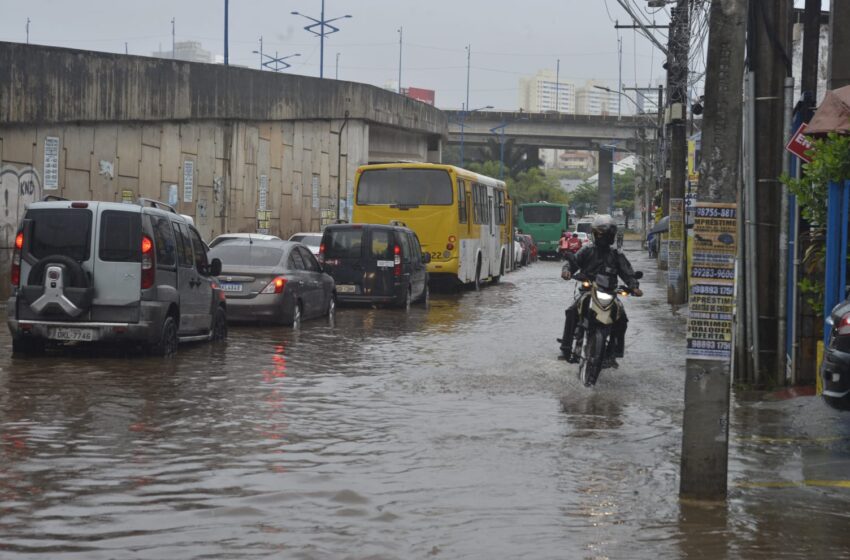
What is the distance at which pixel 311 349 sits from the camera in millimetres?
→ 17312

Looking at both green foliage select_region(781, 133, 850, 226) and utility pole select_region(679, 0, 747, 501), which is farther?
green foliage select_region(781, 133, 850, 226)

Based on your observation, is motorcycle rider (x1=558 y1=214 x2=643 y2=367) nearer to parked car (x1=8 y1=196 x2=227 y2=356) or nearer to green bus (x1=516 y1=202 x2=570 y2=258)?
parked car (x1=8 y1=196 x2=227 y2=356)

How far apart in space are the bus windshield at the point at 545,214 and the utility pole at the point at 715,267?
212 feet

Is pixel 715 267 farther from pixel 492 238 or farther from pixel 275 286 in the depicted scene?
pixel 492 238

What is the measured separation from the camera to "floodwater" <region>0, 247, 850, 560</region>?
6.79 metres

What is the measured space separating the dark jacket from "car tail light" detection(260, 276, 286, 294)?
6897 mm

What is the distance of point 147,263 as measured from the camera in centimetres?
1466

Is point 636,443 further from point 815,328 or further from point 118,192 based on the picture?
point 118,192

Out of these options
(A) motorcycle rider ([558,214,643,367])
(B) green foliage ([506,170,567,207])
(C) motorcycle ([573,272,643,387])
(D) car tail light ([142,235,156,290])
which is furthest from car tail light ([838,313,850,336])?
(B) green foliage ([506,170,567,207])

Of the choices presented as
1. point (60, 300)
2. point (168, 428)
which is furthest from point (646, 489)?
point (60, 300)

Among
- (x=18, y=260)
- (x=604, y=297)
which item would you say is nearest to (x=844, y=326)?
(x=604, y=297)

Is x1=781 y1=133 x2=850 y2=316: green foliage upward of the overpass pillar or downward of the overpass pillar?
downward

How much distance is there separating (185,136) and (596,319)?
24658mm

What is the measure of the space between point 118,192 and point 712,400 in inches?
1024
